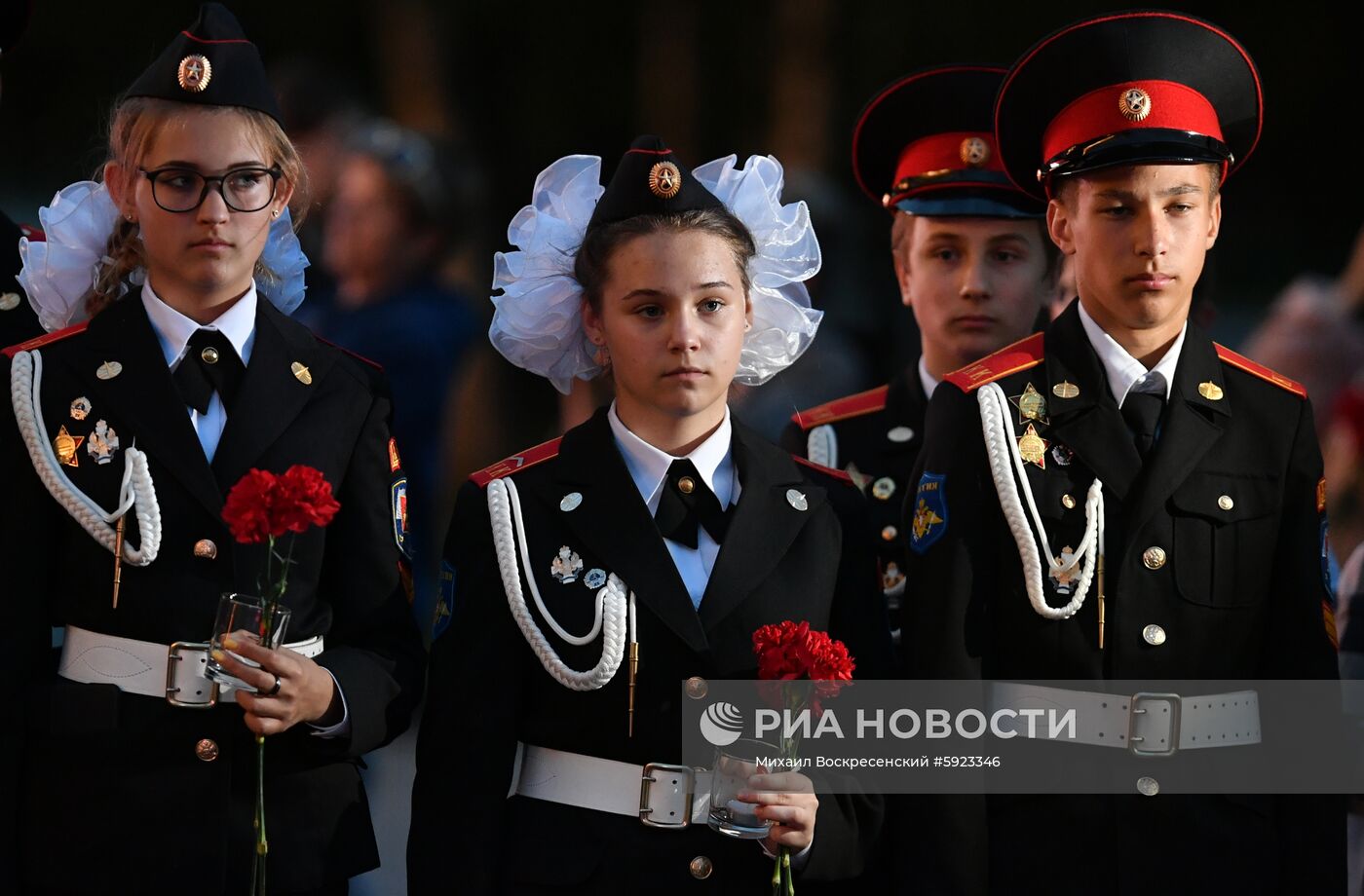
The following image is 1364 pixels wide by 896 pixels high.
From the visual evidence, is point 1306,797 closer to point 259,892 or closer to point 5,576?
point 259,892

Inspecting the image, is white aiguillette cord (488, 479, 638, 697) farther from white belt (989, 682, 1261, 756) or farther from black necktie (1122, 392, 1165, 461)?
black necktie (1122, 392, 1165, 461)

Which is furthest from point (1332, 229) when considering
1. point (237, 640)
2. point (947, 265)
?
point (237, 640)

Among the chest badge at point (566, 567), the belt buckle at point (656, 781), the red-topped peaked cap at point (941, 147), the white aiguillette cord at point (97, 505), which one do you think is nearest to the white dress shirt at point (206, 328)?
the white aiguillette cord at point (97, 505)

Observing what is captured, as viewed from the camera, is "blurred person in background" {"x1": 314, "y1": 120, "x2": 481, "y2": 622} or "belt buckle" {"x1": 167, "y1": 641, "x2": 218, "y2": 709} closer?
"belt buckle" {"x1": 167, "y1": 641, "x2": 218, "y2": 709}

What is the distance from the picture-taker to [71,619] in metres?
3.53

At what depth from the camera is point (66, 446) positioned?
3.57m

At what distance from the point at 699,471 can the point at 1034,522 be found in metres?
0.64

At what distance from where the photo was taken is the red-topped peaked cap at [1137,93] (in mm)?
3668

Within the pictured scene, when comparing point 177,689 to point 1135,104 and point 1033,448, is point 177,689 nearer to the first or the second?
point 1033,448

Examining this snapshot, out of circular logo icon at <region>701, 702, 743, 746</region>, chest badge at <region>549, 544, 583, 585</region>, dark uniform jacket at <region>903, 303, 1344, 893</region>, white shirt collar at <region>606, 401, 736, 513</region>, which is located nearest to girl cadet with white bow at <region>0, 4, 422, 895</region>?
chest badge at <region>549, 544, 583, 585</region>

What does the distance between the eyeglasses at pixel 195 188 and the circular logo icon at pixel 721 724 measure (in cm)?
131

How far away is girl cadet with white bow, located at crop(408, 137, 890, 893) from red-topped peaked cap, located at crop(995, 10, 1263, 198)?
604 millimetres

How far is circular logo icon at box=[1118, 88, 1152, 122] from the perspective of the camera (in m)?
3.67

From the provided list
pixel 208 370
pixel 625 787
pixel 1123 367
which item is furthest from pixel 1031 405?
pixel 208 370
